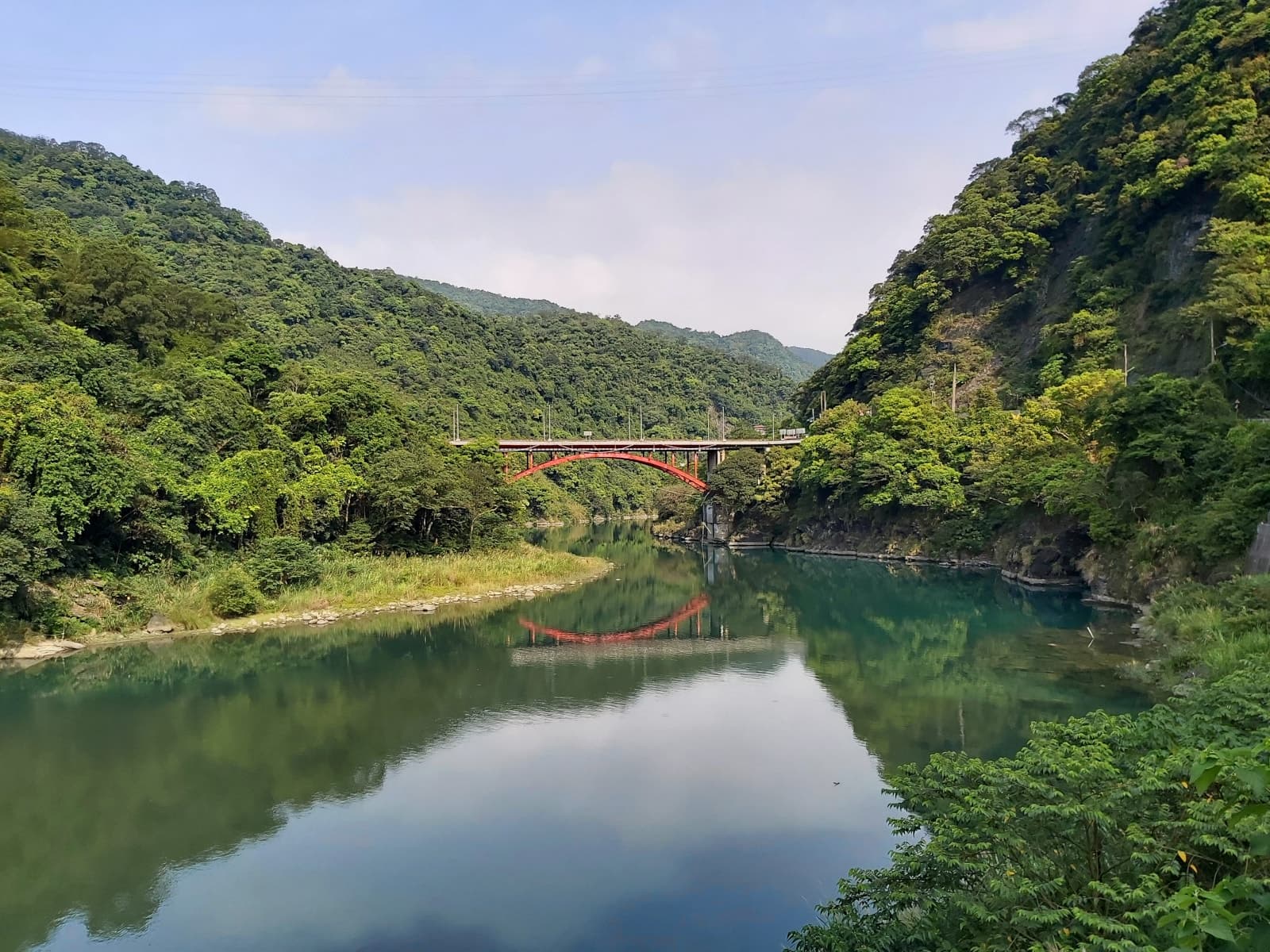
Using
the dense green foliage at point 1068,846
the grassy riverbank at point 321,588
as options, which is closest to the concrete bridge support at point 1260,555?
the dense green foliage at point 1068,846

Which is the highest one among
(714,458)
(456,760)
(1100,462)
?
(714,458)

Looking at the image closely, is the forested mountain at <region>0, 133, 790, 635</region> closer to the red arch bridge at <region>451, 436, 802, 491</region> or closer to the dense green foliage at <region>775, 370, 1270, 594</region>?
the red arch bridge at <region>451, 436, 802, 491</region>

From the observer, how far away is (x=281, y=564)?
20750 millimetres

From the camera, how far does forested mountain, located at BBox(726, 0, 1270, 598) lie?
61.0ft

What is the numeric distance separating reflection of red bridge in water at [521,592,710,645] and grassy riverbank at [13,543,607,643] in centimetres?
368

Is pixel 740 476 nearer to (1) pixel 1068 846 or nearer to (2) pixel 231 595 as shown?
(2) pixel 231 595

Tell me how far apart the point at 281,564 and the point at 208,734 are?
8.44m

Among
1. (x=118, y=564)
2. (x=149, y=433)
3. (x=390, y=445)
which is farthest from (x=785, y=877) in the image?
(x=390, y=445)

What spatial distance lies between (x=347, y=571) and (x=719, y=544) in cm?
2442

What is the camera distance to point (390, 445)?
2619 cm

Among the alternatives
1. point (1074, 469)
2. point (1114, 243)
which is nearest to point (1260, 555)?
point (1074, 469)

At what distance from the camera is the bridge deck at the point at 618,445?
38.7 m

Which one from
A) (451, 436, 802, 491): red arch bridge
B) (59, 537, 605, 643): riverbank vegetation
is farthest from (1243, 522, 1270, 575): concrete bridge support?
(451, 436, 802, 491): red arch bridge

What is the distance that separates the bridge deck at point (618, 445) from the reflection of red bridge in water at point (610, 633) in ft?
52.1
